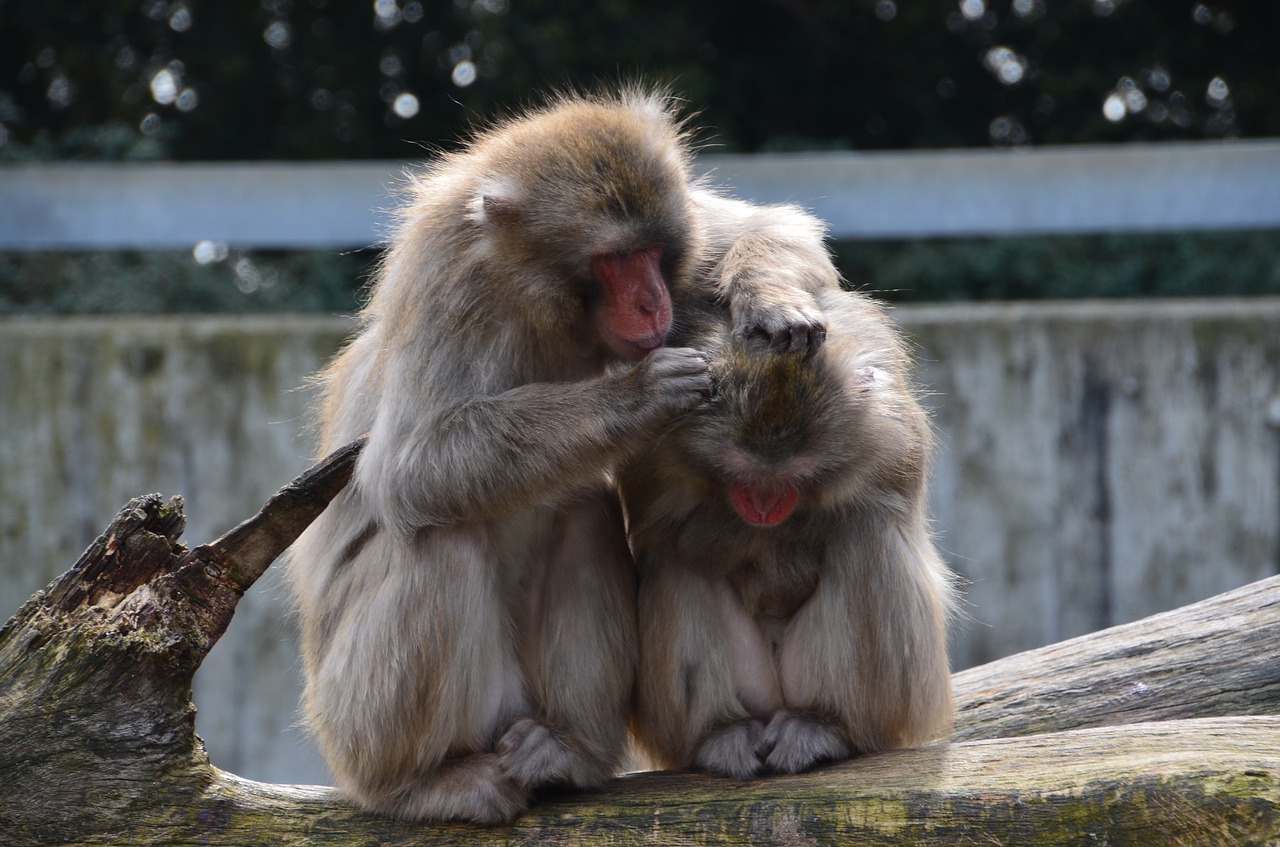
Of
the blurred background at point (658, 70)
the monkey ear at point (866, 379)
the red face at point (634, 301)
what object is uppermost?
the blurred background at point (658, 70)

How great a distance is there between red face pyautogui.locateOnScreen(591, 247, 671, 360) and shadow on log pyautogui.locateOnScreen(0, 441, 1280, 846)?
969mm

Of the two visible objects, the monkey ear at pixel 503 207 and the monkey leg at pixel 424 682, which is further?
the monkey ear at pixel 503 207

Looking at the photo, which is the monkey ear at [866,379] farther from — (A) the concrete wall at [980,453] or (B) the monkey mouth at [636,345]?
(A) the concrete wall at [980,453]

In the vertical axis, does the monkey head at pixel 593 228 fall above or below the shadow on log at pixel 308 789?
above

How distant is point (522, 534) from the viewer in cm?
450

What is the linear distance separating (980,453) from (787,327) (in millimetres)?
4835

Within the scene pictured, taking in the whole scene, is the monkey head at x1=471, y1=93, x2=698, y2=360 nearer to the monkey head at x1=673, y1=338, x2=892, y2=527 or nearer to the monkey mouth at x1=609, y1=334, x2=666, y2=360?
the monkey mouth at x1=609, y1=334, x2=666, y2=360

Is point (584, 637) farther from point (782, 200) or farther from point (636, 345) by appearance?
point (782, 200)

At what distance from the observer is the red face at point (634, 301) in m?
4.27

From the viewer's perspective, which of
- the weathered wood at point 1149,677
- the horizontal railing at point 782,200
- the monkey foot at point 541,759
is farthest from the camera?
the horizontal railing at point 782,200

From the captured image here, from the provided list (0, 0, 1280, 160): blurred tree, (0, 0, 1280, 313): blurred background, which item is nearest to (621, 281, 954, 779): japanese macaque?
(0, 0, 1280, 313): blurred background

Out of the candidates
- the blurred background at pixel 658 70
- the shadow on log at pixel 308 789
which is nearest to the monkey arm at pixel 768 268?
the shadow on log at pixel 308 789

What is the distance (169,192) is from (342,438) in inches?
207

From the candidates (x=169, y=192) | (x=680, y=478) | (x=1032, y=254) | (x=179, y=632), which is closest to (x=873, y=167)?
(x=1032, y=254)
